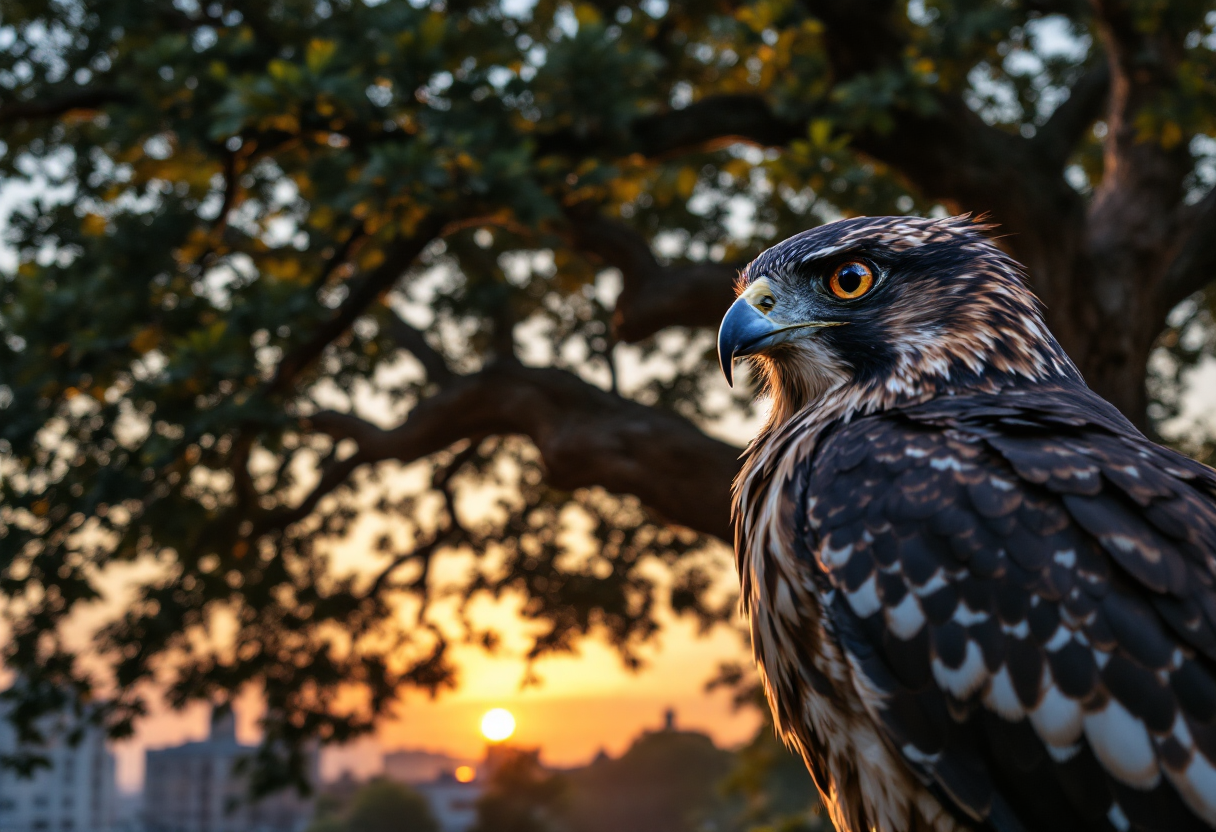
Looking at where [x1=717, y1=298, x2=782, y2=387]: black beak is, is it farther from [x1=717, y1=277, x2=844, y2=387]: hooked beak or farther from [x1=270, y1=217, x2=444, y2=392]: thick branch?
[x1=270, y1=217, x2=444, y2=392]: thick branch

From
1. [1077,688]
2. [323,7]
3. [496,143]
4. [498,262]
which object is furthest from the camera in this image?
[498,262]

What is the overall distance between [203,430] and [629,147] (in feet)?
11.0

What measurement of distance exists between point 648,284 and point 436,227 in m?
1.65

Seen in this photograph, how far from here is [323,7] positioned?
962 cm

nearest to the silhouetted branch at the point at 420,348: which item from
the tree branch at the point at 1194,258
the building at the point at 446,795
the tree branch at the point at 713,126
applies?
the tree branch at the point at 713,126

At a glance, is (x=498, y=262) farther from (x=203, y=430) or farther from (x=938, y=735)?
(x=938, y=735)

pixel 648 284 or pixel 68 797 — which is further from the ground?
pixel 68 797

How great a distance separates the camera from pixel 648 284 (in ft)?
26.0

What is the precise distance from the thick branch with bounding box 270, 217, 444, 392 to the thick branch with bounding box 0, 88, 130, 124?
2.59 m

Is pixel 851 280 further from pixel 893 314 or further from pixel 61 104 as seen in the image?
pixel 61 104

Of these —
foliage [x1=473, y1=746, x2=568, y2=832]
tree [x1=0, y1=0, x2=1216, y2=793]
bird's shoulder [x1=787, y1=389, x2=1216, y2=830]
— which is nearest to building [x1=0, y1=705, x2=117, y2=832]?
foliage [x1=473, y1=746, x2=568, y2=832]

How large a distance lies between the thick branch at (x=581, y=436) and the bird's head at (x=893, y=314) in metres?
4.40

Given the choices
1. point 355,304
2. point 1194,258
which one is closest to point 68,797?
point 355,304

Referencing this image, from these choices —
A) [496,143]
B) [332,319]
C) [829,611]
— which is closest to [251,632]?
[332,319]
